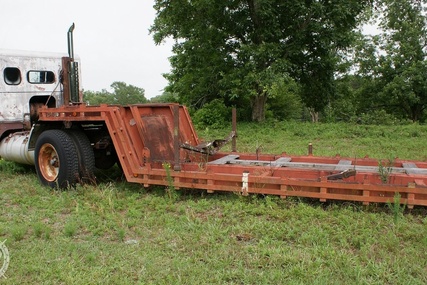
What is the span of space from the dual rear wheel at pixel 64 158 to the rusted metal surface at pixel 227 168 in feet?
1.08

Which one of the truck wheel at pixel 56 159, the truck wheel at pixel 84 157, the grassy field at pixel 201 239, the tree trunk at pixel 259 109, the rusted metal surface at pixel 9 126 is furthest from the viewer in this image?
the tree trunk at pixel 259 109

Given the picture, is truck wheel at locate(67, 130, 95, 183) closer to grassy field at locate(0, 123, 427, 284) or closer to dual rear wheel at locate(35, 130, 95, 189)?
dual rear wheel at locate(35, 130, 95, 189)

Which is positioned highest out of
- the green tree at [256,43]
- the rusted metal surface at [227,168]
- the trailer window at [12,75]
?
the green tree at [256,43]

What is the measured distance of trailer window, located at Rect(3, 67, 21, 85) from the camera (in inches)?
295

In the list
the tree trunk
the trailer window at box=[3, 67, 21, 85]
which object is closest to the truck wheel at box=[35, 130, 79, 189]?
the trailer window at box=[3, 67, 21, 85]

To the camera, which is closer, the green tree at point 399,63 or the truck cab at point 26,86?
the truck cab at point 26,86

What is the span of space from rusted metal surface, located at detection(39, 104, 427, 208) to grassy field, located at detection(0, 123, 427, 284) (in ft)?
0.65

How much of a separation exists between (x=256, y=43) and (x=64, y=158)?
1265 cm

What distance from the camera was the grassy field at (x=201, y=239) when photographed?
11.0 feet

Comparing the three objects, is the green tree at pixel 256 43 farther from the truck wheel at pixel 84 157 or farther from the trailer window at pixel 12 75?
the truck wheel at pixel 84 157

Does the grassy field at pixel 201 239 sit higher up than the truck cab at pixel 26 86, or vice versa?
the truck cab at pixel 26 86

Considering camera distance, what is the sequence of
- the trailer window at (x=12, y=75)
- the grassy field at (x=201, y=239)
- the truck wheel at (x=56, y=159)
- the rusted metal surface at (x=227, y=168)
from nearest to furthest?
1. the grassy field at (x=201, y=239)
2. the rusted metal surface at (x=227, y=168)
3. the truck wheel at (x=56, y=159)
4. the trailer window at (x=12, y=75)

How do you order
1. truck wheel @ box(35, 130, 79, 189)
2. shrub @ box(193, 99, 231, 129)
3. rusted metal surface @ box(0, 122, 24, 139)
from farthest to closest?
shrub @ box(193, 99, 231, 129) → rusted metal surface @ box(0, 122, 24, 139) → truck wheel @ box(35, 130, 79, 189)

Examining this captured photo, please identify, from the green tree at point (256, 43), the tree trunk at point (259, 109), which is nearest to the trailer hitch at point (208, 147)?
the green tree at point (256, 43)
